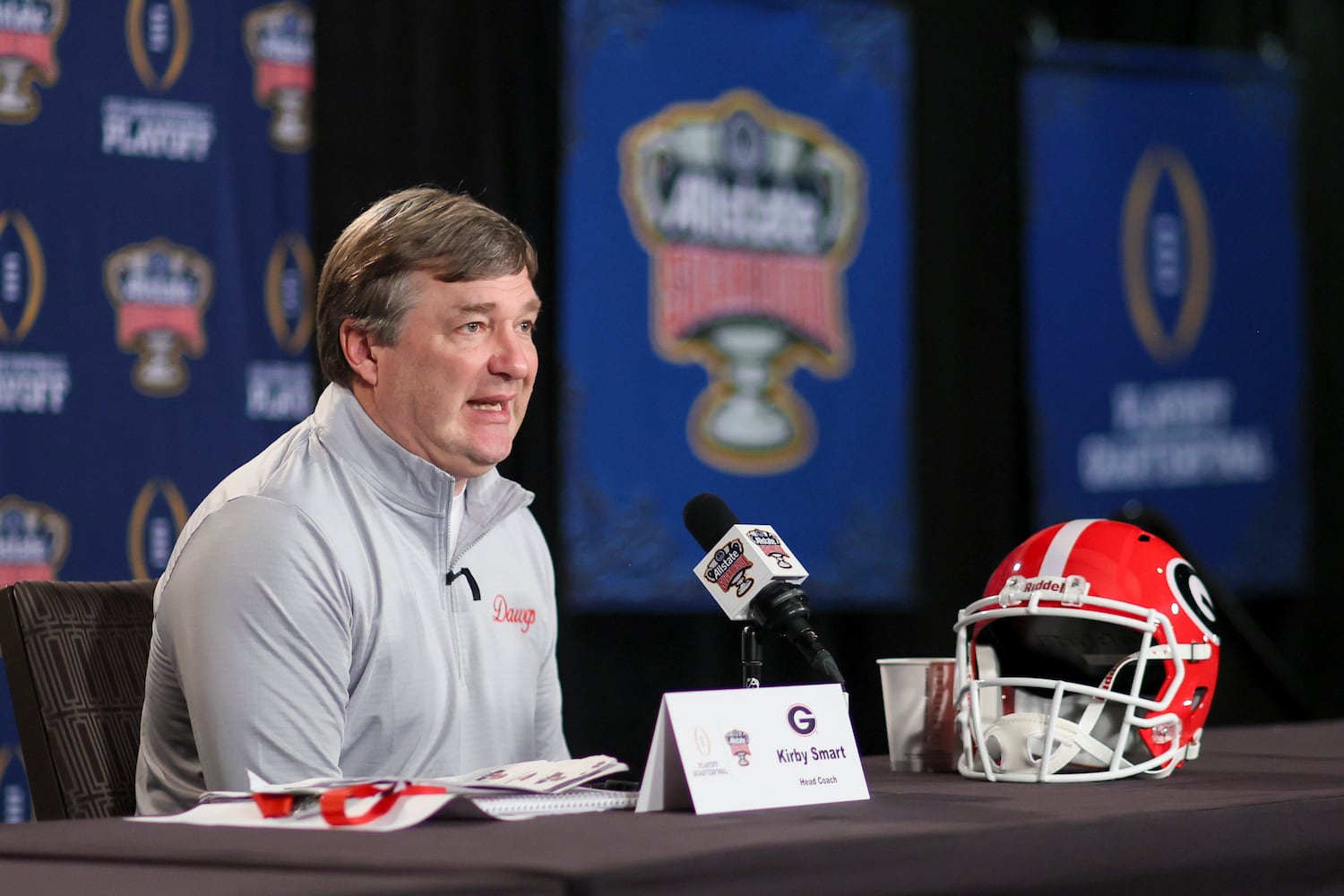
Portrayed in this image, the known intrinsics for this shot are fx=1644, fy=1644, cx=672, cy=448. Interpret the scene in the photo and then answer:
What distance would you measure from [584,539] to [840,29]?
1.57m

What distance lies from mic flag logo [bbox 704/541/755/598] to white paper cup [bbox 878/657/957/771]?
36cm

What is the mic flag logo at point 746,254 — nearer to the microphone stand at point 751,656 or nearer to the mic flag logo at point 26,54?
the mic flag logo at point 26,54

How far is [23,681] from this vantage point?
167cm

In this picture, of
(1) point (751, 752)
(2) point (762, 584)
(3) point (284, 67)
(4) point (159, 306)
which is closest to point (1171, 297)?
(3) point (284, 67)

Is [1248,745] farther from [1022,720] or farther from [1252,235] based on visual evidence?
[1252,235]

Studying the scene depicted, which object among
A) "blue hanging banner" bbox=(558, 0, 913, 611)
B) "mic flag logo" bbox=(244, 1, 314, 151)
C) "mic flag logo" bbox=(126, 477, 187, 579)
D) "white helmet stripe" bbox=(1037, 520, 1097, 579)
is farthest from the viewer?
"blue hanging banner" bbox=(558, 0, 913, 611)

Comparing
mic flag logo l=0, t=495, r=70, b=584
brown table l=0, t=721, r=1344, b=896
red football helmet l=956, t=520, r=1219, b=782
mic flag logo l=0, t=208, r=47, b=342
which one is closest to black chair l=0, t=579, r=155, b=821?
brown table l=0, t=721, r=1344, b=896

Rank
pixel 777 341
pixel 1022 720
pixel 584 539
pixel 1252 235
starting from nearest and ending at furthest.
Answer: pixel 1022 720, pixel 584 539, pixel 777 341, pixel 1252 235

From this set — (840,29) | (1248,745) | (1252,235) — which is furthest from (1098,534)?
(1252,235)

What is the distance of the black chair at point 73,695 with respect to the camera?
5.49ft

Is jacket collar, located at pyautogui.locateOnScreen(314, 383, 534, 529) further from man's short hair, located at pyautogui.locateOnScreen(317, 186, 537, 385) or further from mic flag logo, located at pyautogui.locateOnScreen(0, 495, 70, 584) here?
mic flag logo, located at pyautogui.locateOnScreen(0, 495, 70, 584)

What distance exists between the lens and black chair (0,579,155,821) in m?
1.67

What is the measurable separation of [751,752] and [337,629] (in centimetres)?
54

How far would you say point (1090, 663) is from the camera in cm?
168
